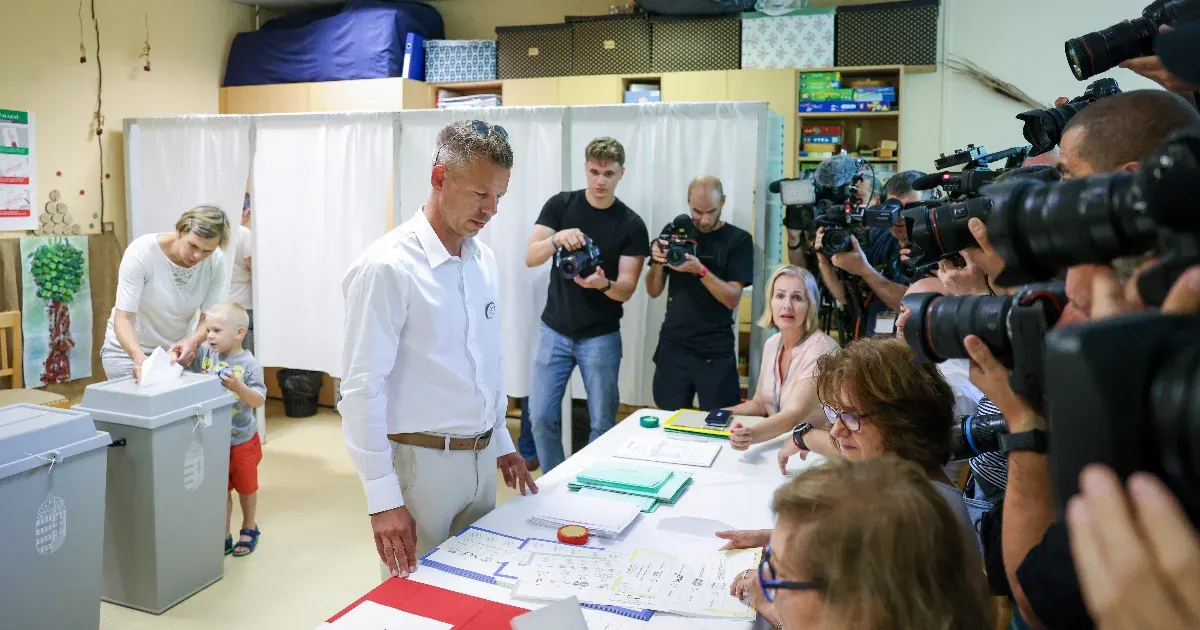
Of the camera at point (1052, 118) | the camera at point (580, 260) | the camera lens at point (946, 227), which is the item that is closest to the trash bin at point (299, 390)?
the camera at point (580, 260)

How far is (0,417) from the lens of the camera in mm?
2387

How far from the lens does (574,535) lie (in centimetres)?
177

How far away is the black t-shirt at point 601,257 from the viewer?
3652 millimetres

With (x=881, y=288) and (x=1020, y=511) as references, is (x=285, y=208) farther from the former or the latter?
(x=1020, y=511)

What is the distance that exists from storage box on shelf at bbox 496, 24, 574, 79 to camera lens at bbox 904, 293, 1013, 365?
456cm

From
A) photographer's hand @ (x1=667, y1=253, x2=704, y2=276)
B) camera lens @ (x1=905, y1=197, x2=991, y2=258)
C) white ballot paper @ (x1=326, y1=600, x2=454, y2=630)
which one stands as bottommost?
white ballot paper @ (x1=326, y1=600, x2=454, y2=630)

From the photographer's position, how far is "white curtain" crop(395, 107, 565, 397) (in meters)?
4.09

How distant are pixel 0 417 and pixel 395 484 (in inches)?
54.9

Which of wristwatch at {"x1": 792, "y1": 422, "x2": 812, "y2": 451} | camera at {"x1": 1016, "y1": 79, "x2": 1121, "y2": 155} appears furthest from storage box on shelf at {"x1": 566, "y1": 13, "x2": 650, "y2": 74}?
camera at {"x1": 1016, "y1": 79, "x2": 1121, "y2": 155}

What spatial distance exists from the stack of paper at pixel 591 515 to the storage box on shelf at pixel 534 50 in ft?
12.8

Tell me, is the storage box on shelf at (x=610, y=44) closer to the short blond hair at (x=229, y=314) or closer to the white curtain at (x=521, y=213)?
the white curtain at (x=521, y=213)

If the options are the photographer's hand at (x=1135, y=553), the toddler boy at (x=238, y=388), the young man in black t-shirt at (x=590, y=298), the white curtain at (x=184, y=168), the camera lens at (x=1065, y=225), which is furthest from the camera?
the white curtain at (x=184, y=168)

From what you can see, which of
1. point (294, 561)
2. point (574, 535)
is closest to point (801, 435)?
point (574, 535)

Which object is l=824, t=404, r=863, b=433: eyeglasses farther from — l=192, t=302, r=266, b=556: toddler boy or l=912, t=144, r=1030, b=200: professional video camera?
l=192, t=302, r=266, b=556: toddler boy
